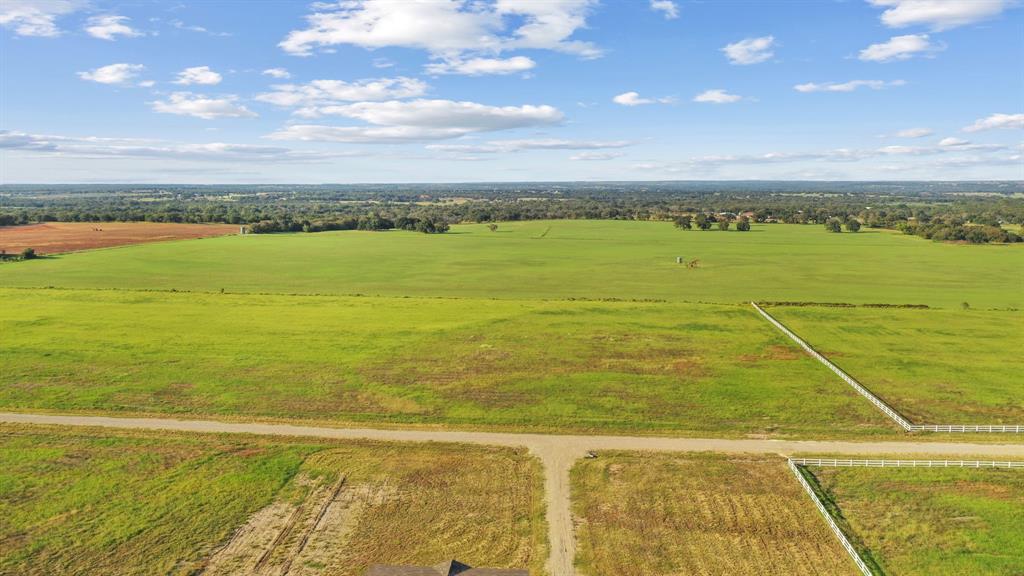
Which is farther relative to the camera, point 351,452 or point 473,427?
point 473,427

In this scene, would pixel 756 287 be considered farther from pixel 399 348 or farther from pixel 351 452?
pixel 351 452

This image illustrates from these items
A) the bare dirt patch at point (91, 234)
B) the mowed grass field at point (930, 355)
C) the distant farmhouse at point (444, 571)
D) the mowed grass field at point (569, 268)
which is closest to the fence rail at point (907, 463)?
the mowed grass field at point (930, 355)

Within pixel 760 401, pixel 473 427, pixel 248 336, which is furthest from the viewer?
pixel 248 336

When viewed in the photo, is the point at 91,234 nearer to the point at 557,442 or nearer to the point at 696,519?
the point at 557,442

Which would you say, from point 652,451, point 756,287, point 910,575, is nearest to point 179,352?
point 652,451

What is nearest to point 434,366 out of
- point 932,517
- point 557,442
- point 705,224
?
point 557,442

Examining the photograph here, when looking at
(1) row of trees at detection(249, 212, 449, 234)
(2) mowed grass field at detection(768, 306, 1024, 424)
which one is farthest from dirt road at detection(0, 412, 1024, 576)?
(1) row of trees at detection(249, 212, 449, 234)

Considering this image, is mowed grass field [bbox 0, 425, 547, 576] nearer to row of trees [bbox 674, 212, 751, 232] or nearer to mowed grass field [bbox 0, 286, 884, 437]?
mowed grass field [bbox 0, 286, 884, 437]
